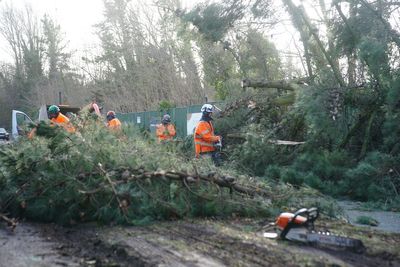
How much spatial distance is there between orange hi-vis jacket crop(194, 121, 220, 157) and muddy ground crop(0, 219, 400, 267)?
5125 millimetres

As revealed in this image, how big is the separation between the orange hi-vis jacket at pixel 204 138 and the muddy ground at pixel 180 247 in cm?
512

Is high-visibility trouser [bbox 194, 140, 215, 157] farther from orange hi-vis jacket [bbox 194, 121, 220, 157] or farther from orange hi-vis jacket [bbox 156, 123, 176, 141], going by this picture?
orange hi-vis jacket [bbox 156, 123, 176, 141]

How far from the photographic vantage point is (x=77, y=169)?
7023 mm

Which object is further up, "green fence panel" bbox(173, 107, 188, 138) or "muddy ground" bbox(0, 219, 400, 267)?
"green fence panel" bbox(173, 107, 188, 138)

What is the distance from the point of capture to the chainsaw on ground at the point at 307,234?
17.0ft

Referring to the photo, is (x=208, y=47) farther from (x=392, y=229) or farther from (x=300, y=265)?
(x=300, y=265)

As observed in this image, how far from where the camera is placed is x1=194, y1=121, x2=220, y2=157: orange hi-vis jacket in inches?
458

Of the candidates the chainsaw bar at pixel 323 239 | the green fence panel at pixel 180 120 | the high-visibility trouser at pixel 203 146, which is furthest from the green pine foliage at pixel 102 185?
the green fence panel at pixel 180 120

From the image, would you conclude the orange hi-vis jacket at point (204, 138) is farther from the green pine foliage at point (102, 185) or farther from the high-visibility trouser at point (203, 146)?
the green pine foliage at point (102, 185)

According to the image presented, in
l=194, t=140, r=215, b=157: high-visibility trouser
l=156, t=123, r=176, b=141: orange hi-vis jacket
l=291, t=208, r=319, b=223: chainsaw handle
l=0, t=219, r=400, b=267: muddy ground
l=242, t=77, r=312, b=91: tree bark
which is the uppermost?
l=242, t=77, r=312, b=91: tree bark

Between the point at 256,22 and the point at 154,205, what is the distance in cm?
1105

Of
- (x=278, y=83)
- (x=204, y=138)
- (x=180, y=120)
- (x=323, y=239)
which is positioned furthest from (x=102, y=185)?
(x=180, y=120)

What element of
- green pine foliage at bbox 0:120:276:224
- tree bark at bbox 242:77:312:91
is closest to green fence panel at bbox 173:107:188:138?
tree bark at bbox 242:77:312:91

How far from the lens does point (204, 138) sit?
11664 millimetres
